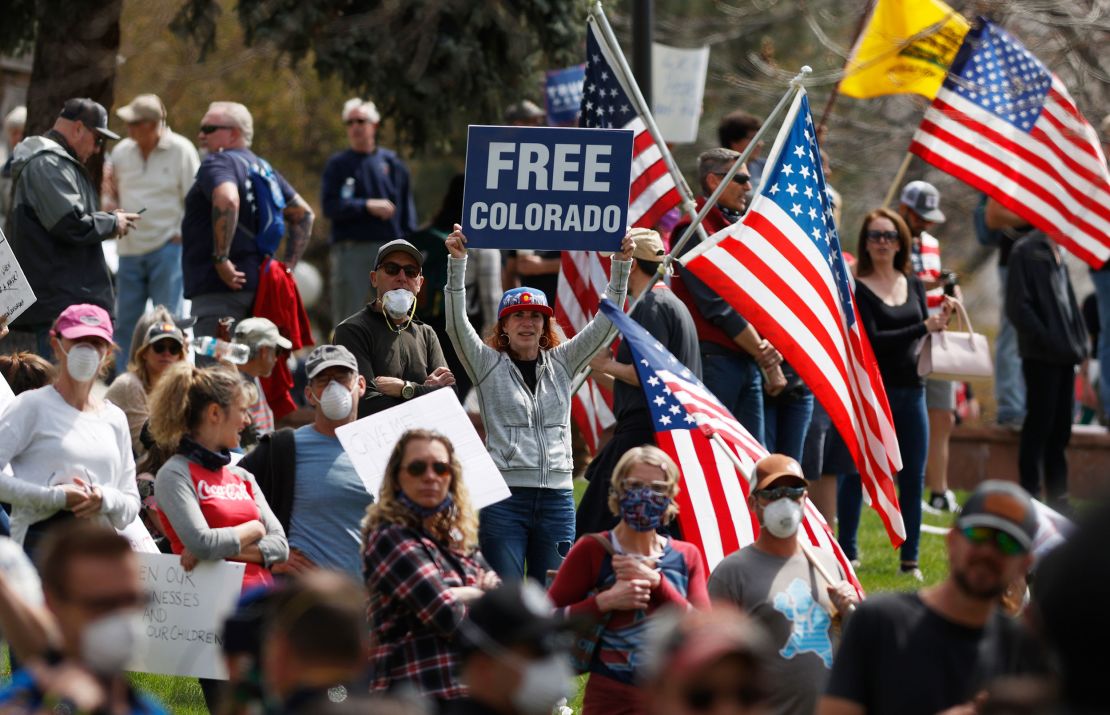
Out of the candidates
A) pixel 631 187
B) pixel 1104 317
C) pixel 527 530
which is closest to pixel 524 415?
pixel 527 530

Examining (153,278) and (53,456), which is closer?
(53,456)

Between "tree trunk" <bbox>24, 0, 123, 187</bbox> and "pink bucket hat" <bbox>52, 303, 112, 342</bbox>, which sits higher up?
"tree trunk" <bbox>24, 0, 123, 187</bbox>

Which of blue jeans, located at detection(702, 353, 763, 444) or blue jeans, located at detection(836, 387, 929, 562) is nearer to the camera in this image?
blue jeans, located at detection(702, 353, 763, 444)

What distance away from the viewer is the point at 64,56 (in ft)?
41.3

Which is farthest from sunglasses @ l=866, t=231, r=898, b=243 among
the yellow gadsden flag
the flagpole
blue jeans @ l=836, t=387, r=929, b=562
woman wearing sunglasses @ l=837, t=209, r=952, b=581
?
the yellow gadsden flag

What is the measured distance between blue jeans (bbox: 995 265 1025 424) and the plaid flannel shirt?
363 inches

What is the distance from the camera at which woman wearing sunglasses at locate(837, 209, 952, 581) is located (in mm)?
10969

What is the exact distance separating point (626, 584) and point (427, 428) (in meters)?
1.09

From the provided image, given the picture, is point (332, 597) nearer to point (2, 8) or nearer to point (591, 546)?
point (591, 546)

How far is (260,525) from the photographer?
7.48m

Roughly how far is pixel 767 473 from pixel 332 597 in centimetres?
304

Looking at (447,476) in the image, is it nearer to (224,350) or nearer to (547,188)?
(547,188)

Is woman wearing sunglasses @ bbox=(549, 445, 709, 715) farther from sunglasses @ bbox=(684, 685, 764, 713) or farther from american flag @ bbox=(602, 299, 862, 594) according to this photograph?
sunglasses @ bbox=(684, 685, 764, 713)

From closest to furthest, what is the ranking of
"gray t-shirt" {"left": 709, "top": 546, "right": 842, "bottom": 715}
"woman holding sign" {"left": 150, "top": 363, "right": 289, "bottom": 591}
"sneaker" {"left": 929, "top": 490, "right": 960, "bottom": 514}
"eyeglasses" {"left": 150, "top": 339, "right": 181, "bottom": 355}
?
1. "gray t-shirt" {"left": 709, "top": 546, "right": 842, "bottom": 715}
2. "woman holding sign" {"left": 150, "top": 363, "right": 289, "bottom": 591}
3. "eyeglasses" {"left": 150, "top": 339, "right": 181, "bottom": 355}
4. "sneaker" {"left": 929, "top": 490, "right": 960, "bottom": 514}
